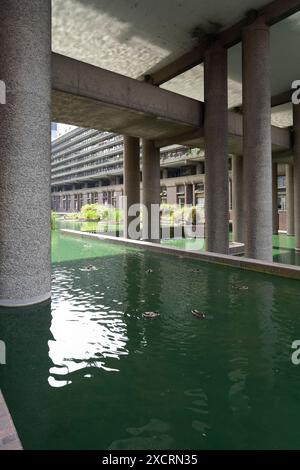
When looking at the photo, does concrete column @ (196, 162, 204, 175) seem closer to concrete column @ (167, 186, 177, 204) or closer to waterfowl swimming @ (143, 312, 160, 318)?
concrete column @ (167, 186, 177, 204)

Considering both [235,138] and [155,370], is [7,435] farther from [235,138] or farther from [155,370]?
[235,138]

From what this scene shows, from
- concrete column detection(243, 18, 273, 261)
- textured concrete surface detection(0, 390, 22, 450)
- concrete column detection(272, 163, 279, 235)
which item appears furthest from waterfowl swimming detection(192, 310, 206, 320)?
concrete column detection(272, 163, 279, 235)

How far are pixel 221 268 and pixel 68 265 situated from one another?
542 centimetres

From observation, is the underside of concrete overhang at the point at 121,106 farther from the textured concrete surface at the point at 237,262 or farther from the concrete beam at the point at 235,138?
the textured concrete surface at the point at 237,262

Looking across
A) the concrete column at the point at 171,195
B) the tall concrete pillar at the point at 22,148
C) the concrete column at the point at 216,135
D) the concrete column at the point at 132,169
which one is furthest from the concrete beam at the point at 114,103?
the concrete column at the point at 171,195

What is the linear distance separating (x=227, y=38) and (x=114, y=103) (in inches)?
235

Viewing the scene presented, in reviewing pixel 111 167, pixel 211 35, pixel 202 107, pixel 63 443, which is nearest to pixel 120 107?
pixel 202 107

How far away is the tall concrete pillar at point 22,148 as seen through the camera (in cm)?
721

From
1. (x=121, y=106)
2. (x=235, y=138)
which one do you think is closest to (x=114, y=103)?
(x=121, y=106)

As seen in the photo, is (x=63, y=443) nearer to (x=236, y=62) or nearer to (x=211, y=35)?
(x=211, y=35)

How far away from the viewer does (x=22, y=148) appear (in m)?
7.24

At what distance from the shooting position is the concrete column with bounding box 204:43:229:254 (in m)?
14.8

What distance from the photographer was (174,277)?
397 inches

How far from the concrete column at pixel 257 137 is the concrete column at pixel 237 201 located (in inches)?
420
